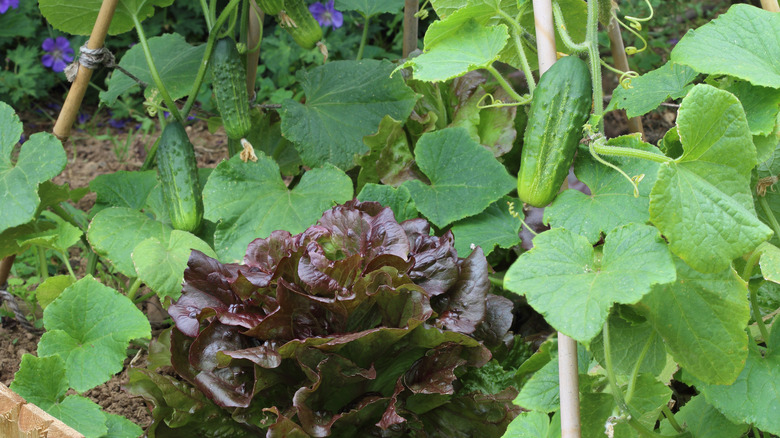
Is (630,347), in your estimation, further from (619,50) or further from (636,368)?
(619,50)

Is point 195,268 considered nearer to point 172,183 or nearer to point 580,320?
point 172,183

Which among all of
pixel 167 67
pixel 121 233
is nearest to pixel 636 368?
pixel 121 233

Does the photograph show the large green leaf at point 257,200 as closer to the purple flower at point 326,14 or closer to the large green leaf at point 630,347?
the large green leaf at point 630,347

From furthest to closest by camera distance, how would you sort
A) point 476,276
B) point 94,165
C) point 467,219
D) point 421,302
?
point 94,165 < point 467,219 < point 476,276 < point 421,302

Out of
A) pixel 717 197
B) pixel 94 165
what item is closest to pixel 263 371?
pixel 717 197

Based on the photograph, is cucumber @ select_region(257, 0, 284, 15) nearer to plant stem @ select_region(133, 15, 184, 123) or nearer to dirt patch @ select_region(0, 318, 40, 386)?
plant stem @ select_region(133, 15, 184, 123)

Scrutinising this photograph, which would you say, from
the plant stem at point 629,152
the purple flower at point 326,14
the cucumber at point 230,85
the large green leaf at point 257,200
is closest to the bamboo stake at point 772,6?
the plant stem at point 629,152

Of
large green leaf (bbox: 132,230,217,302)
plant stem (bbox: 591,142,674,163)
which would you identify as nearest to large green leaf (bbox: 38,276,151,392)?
large green leaf (bbox: 132,230,217,302)
